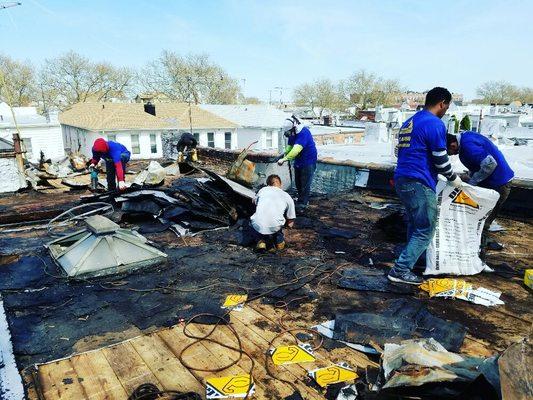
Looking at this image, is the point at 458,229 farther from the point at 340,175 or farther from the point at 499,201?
the point at 340,175

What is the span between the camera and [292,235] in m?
6.04

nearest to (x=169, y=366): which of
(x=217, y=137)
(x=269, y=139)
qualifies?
(x=217, y=137)

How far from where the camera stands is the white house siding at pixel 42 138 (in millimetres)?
29719

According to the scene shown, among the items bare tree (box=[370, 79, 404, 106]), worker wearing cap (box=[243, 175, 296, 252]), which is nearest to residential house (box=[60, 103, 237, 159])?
worker wearing cap (box=[243, 175, 296, 252])

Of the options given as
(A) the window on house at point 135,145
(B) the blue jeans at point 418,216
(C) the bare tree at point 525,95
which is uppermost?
(C) the bare tree at point 525,95

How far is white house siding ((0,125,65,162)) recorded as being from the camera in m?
29.7

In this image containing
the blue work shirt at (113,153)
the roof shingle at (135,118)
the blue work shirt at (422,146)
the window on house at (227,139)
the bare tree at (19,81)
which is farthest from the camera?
the bare tree at (19,81)

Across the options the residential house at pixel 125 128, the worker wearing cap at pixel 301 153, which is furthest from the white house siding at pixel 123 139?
the worker wearing cap at pixel 301 153

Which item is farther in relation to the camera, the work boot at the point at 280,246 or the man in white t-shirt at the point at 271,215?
the work boot at the point at 280,246

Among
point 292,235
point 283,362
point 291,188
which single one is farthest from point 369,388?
point 291,188

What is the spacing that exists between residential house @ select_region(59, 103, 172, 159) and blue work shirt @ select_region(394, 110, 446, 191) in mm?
28627

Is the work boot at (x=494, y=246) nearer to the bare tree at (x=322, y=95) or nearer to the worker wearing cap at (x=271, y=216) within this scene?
the worker wearing cap at (x=271, y=216)

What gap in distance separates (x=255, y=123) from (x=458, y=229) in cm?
3294

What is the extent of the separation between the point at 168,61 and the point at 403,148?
190 feet
